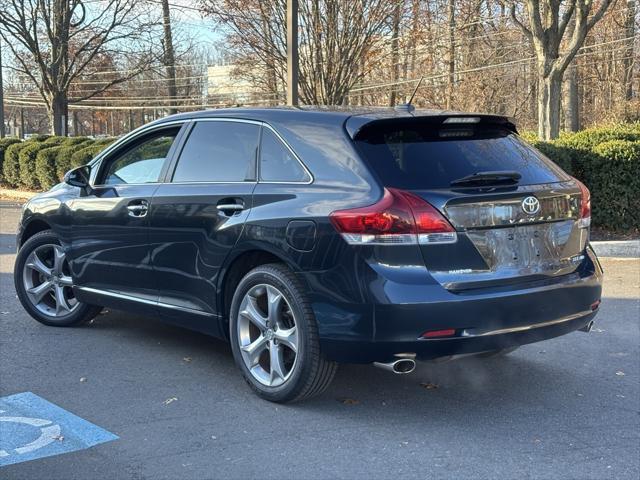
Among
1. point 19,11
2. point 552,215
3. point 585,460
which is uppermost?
point 19,11

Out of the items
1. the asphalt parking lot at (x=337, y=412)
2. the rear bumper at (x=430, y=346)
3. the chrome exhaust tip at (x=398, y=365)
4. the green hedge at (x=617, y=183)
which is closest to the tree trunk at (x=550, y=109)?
the green hedge at (x=617, y=183)

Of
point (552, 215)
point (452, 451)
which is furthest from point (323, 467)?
point (552, 215)

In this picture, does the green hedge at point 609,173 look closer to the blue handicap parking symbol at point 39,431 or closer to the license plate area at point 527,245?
the license plate area at point 527,245

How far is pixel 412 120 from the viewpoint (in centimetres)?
422

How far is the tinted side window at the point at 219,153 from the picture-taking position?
471 centimetres

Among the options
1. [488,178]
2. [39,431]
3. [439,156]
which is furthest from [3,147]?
[488,178]

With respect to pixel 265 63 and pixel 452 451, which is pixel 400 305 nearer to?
pixel 452 451

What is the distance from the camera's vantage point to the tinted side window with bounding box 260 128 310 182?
172 inches

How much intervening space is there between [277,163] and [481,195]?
126cm

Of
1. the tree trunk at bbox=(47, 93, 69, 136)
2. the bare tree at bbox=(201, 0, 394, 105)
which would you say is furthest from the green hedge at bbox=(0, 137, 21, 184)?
the bare tree at bbox=(201, 0, 394, 105)

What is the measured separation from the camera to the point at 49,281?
6199 mm

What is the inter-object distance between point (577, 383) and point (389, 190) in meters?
2.05

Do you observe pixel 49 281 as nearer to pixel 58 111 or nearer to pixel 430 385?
pixel 430 385

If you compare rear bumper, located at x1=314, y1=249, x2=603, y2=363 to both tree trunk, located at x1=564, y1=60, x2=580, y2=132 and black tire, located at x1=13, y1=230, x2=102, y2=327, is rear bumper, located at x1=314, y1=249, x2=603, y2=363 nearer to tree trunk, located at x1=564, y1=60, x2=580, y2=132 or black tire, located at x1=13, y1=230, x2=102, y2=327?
black tire, located at x1=13, y1=230, x2=102, y2=327
